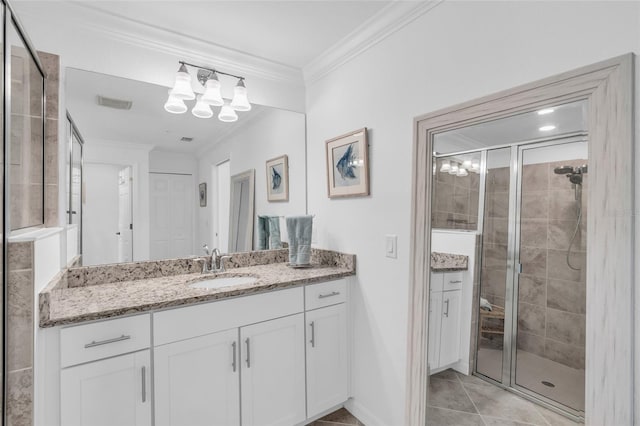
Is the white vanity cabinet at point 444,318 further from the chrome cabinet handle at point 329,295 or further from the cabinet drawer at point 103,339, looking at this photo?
the cabinet drawer at point 103,339

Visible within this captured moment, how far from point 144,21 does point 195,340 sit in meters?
1.71

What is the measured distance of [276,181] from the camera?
2428 millimetres

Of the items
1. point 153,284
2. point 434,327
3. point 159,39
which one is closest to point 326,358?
point 434,327

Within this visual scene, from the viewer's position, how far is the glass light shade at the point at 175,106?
188 cm

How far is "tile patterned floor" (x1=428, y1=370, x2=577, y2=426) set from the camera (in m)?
1.24

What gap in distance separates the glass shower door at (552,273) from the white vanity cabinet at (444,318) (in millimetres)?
274

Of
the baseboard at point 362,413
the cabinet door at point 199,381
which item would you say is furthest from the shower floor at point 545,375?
the cabinet door at point 199,381

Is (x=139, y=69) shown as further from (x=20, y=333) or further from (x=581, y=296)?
(x=581, y=296)

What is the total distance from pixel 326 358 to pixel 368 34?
1948 millimetres

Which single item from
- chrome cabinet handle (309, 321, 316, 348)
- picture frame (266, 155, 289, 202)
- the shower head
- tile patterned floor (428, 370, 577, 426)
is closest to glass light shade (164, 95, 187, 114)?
picture frame (266, 155, 289, 202)

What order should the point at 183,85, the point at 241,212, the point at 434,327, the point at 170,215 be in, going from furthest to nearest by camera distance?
the point at 241,212 < the point at 170,215 < the point at 183,85 < the point at 434,327

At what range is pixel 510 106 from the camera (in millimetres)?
1280

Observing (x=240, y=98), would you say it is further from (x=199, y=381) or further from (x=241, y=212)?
(x=199, y=381)

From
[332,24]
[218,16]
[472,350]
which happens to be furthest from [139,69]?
[472,350]
